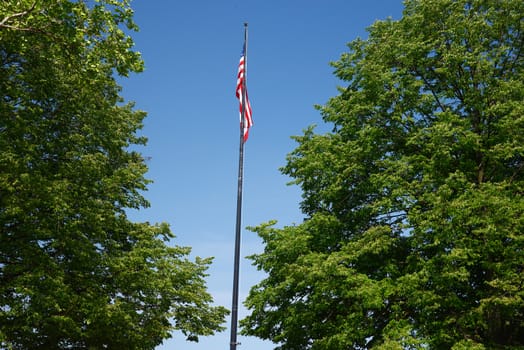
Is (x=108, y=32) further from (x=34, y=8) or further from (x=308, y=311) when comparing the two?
(x=308, y=311)

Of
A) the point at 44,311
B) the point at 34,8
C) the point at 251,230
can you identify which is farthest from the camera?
the point at 251,230

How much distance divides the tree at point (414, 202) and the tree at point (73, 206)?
593 cm

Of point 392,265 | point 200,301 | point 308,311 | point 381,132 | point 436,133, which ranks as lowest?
point 308,311

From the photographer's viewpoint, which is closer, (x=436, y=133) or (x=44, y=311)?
(x=436, y=133)

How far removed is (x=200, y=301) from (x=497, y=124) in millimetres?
17515

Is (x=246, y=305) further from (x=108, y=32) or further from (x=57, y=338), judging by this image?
(x=108, y=32)

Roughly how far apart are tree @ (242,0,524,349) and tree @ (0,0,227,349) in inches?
233

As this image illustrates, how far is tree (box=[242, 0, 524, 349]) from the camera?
1875 cm

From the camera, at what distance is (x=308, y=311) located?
68.3ft

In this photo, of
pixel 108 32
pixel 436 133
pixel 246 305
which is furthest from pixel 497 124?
pixel 108 32

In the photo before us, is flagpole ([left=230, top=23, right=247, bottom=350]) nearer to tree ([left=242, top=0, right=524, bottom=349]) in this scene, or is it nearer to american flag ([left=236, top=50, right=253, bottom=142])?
american flag ([left=236, top=50, right=253, bottom=142])

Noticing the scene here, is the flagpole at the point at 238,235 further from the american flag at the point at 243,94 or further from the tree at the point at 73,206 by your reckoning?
the tree at the point at 73,206

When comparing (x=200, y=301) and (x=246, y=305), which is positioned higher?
(x=200, y=301)

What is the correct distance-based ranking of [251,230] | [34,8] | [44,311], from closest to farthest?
[34,8]
[44,311]
[251,230]
